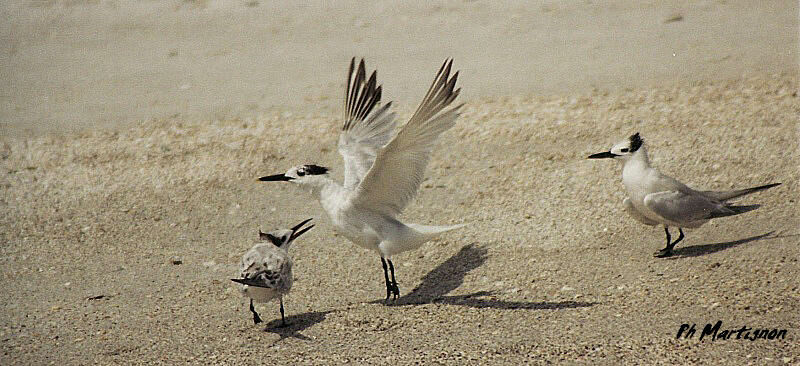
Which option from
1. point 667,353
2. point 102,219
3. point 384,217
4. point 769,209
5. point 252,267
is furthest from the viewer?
point 102,219

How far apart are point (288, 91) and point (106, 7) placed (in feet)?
12.9

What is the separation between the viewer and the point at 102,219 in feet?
24.9

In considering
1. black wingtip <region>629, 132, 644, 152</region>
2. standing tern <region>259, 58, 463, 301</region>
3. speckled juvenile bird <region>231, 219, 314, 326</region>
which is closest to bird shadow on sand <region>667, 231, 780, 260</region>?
black wingtip <region>629, 132, 644, 152</region>

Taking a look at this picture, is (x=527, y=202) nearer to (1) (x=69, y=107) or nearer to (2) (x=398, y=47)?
(2) (x=398, y=47)

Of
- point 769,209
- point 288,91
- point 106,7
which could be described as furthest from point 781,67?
point 106,7

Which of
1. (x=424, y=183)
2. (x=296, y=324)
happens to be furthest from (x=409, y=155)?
(x=424, y=183)

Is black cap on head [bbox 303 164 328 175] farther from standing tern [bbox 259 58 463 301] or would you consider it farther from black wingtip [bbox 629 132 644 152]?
black wingtip [bbox 629 132 644 152]

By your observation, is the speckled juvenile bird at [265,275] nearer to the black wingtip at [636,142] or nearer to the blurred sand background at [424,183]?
the blurred sand background at [424,183]

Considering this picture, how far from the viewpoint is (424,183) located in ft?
25.3

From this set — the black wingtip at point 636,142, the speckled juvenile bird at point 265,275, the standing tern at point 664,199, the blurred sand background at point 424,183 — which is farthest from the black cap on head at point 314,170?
the black wingtip at point 636,142

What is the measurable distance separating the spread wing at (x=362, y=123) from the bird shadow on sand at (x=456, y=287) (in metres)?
0.88

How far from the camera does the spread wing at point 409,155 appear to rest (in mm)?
5207

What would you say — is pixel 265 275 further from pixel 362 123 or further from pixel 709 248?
pixel 709 248
